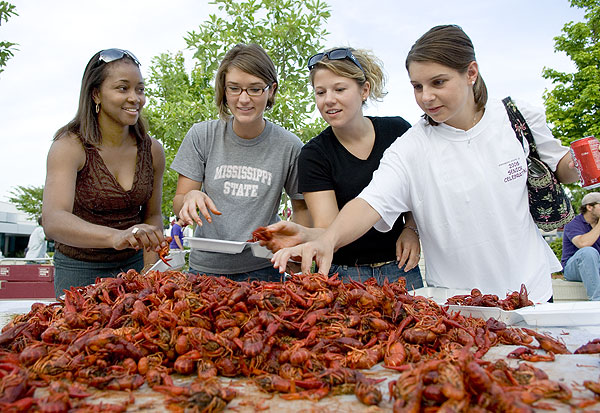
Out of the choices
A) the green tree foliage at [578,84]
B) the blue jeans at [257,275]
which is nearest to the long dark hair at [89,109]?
the blue jeans at [257,275]

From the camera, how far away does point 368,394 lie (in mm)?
1408

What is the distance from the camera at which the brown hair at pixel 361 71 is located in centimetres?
319

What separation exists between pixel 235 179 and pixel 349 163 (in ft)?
3.08

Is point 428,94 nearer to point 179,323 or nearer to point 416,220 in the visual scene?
point 416,220

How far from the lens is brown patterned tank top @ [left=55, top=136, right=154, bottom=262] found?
333 cm

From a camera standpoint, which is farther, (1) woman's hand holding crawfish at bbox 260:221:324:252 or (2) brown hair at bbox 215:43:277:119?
(2) brown hair at bbox 215:43:277:119

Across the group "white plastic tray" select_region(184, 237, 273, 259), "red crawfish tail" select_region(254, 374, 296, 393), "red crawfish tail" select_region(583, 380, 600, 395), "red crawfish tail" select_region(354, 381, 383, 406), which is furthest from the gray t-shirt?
"red crawfish tail" select_region(583, 380, 600, 395)

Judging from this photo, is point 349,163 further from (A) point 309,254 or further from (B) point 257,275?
(B) point 257,275

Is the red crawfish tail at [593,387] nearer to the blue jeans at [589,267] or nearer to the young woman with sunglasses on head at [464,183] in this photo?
the young woman with sunglasses on head at [464,183]

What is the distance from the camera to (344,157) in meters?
3.37

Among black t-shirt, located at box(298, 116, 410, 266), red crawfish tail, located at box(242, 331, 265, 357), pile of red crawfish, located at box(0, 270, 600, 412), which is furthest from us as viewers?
black t-shirt, located at box(298, 116, 410, 266)

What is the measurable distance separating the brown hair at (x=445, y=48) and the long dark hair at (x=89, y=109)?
7.25ft

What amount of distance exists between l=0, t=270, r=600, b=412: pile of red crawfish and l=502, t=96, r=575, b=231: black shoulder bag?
1.01m

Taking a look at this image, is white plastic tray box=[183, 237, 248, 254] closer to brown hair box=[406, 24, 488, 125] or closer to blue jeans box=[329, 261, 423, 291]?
blue jeans box=[329, 261, 423, 291]
